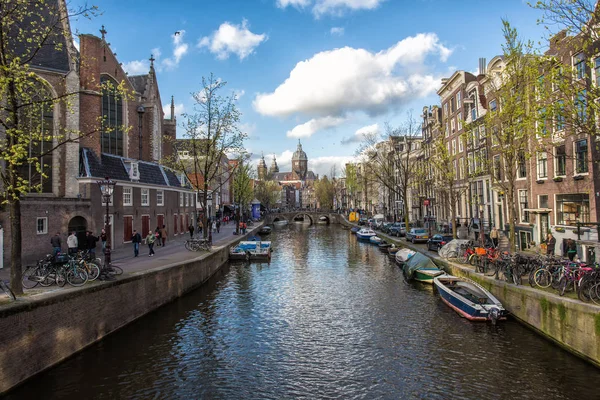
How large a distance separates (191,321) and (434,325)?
35.1 ft

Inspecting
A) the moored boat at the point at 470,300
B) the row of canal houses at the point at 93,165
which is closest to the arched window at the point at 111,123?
the row of canal houses at the point at 93,165

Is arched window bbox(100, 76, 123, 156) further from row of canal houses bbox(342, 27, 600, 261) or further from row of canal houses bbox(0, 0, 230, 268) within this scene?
row of canal houses bbox(342, 27, 600, 261)

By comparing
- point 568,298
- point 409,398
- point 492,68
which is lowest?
point 409,398

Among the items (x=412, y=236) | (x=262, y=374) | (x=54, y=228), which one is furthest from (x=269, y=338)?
(x=412, y=236)

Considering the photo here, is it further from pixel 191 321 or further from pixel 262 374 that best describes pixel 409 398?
pixel 191 321

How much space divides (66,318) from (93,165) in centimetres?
2053

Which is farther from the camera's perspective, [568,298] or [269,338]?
[269,338]

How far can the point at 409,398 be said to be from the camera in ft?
35.5

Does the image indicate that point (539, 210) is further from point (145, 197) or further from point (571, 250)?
point (145, 197)

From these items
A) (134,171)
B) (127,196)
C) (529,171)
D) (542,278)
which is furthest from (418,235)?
(134,171)

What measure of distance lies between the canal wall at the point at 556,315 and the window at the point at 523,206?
48.4 feet

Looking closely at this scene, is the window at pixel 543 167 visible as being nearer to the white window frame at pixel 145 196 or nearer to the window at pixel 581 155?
the window at pixel 581 155

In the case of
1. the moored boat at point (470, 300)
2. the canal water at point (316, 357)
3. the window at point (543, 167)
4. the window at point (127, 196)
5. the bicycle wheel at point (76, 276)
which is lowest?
the canal water at point (316, 357)

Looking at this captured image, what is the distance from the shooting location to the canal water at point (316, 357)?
11227 millimetres
